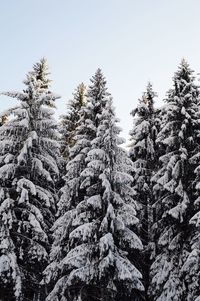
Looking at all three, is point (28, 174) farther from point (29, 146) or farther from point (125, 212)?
point (125, 212)

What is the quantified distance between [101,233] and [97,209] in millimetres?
1209

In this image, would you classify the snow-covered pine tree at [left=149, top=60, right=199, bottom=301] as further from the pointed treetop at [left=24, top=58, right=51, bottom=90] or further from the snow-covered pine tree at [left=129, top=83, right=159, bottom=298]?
the pointed treetop at [left=24, top=58, right=51, bottom=90]

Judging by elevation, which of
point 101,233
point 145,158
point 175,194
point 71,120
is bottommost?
point 101,233

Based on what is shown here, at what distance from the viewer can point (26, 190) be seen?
18.8 metres

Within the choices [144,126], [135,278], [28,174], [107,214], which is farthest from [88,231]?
[144,126]

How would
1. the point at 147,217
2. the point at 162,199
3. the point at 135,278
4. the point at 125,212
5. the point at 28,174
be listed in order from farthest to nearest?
the point at 147,217
the point at 162,199
the point at 28,174
the point at 125,212
the point at 135,278

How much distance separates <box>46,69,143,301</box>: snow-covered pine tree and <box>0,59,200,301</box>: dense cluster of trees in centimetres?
5

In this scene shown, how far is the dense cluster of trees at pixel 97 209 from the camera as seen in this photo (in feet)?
58.5

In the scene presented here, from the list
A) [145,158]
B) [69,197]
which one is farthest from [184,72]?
[69,197]

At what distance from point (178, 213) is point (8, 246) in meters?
8.51

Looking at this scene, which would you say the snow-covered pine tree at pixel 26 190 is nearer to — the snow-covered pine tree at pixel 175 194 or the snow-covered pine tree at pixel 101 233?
the snow-covered pine tree at pixel 101 233

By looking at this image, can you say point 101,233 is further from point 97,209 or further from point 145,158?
point 145,158

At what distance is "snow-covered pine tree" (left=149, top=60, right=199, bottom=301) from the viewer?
1931 cm

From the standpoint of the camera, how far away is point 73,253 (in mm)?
18062
